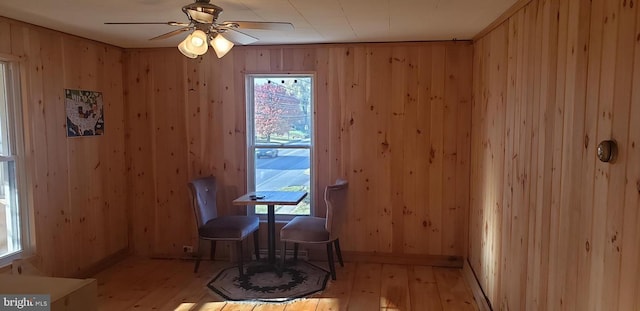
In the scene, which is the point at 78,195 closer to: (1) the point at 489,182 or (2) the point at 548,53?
(1) the point at 489,182

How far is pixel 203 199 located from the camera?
14.7 ft

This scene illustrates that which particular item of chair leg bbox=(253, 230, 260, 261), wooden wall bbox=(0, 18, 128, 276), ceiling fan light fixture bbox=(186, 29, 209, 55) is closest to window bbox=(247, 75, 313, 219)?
chair leg bbox=(253, 230, 260, 261)

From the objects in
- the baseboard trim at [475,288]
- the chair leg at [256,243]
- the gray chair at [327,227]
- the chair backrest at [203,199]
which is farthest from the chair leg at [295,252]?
the baseboard trim at [475,288]

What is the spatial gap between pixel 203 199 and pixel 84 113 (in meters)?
1.37

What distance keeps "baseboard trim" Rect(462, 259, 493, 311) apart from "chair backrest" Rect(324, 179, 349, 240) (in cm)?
129

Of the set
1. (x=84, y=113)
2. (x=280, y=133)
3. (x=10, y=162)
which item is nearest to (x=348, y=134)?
(x=280, y=133)

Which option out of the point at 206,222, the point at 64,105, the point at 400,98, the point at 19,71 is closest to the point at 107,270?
the point at 206,222

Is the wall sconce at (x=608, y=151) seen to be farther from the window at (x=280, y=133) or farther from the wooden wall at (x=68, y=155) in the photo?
the wooden wall at (x=68, y=155)

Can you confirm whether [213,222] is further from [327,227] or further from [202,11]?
[202,11]

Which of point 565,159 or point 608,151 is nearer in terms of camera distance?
point 608,151

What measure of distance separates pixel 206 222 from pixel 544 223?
316cm

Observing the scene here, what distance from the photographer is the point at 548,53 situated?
2.25 metres

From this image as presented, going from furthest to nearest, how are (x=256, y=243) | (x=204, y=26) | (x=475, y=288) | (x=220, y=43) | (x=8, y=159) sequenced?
(x=256, y=243) → (x=475, y=288) → (x=8, y=159) → (x=220, y=43) → (x=204, y=26)

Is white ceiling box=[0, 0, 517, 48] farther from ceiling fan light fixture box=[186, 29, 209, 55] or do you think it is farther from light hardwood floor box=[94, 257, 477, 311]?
light hardwood floor box=[94, 257, 477, 311]
